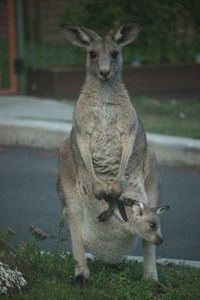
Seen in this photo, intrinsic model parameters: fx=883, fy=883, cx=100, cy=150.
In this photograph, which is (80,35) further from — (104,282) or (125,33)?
(104,282)

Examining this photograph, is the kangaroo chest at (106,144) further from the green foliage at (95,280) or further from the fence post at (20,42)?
the fence post at (20,42)

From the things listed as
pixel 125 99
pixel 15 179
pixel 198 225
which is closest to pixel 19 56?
pixel 15 179

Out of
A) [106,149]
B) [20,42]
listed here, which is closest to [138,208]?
[106,149]

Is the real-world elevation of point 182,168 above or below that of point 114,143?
below

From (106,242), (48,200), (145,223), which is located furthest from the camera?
(48,200)

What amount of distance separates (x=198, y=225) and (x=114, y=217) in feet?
8.29

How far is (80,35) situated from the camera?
225 inches

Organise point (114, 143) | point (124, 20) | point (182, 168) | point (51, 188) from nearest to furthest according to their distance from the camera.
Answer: point (114, 143) → point (51, 188) → point (182, 168) → point (124, 20)

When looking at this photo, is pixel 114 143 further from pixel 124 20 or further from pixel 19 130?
pixel 124 20

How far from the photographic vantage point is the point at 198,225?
781 cm

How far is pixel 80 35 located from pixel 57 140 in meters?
5.04

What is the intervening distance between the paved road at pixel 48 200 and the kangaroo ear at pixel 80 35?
2.02m

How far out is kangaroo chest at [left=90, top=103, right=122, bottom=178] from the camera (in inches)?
220

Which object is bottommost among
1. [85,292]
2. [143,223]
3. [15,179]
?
[15,179]
